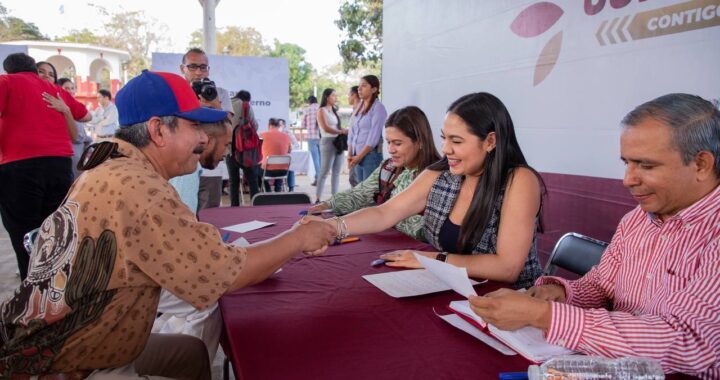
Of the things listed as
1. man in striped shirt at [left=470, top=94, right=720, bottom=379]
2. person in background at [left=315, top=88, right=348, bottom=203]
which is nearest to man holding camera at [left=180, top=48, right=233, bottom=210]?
person in background at [left=315, top=88, right=348, bottom=203]

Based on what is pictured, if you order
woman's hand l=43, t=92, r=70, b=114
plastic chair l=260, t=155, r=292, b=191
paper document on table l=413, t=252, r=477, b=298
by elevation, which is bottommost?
plastic chair l=260, t=155, r=292, b=191

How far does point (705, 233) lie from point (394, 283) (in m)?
0.89

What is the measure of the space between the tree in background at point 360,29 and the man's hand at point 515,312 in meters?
9.87

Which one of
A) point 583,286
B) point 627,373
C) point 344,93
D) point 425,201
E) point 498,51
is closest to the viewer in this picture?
point 627,373

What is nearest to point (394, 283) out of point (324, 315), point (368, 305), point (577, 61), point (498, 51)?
point (368, 305)

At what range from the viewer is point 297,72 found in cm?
2892

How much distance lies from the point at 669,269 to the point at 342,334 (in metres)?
0.87

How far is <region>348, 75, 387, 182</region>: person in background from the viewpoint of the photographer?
571 cm

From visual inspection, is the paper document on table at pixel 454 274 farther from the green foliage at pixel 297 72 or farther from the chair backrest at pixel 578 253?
the green foliage at pixel 297 72

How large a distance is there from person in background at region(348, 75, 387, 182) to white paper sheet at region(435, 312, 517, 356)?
14.5 feet

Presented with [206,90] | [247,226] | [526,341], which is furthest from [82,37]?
[526,341]

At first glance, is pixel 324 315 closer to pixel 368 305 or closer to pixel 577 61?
pixel 368 305

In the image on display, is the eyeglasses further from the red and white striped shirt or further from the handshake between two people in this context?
the red and white striped shirt

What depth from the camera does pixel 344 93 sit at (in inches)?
1663
